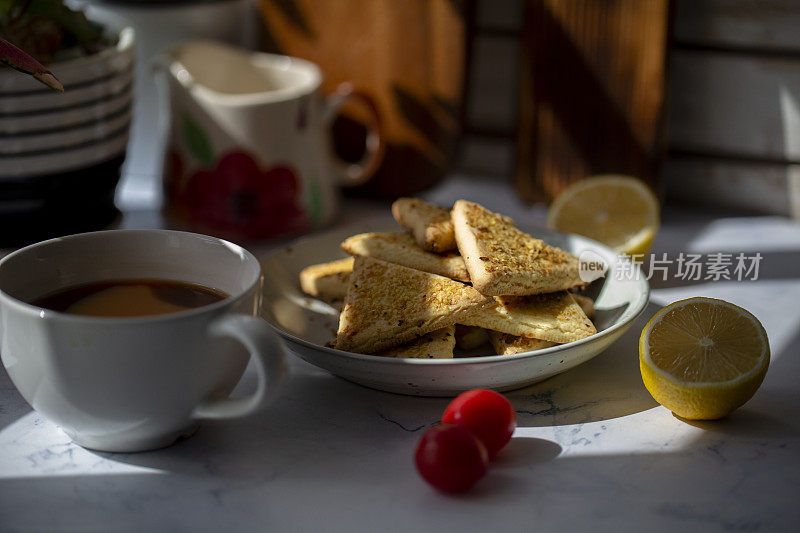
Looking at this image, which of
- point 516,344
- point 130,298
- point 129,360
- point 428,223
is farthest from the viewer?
point 428,223

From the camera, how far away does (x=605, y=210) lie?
4.15 feet

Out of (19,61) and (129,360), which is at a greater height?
(19,61)

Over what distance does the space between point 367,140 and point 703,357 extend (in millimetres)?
786

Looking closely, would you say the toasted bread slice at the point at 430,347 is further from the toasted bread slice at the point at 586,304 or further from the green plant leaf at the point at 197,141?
the green plant leaf at the point at 197,141

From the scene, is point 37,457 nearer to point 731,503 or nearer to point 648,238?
point 731,503

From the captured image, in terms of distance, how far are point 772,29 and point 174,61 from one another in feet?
3.11

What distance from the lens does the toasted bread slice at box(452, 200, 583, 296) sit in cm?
90

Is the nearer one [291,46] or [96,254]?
[96,254]

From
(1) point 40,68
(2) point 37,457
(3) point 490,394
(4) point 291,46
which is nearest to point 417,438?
(3) point 490,394

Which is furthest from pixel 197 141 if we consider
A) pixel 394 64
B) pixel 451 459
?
pixel 451 459

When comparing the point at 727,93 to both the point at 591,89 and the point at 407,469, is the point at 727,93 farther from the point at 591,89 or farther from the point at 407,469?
the point at 407,469

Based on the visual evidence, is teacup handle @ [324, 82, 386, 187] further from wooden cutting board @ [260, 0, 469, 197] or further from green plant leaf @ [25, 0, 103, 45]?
green plant leaf @ [25, 0, 103, 45]

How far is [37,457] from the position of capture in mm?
781

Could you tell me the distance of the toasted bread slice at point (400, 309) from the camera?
2.83ft
